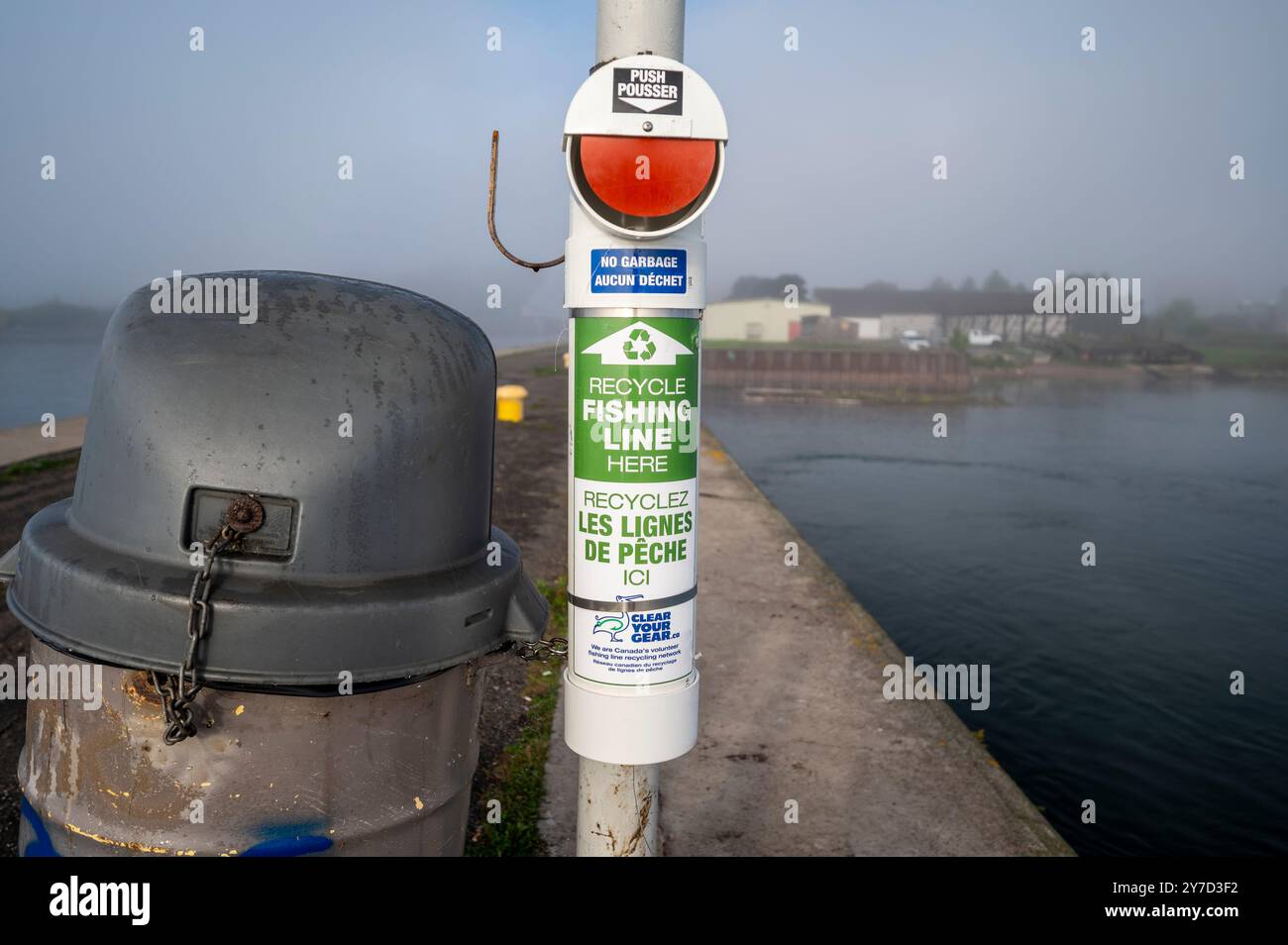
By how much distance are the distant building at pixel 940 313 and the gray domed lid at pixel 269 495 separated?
8414cm

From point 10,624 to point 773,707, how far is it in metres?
4.97

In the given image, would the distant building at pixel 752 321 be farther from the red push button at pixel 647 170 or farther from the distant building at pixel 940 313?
the red push button at pixel 647 170

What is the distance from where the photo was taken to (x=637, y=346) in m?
2.40

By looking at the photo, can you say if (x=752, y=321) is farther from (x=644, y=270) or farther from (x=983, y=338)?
(x=644, y=270)

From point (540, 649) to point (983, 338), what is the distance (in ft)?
284

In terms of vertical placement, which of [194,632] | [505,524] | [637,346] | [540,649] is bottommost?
[505,524]

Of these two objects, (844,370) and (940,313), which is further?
(940,313)

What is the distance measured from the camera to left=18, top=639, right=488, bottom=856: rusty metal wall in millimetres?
2164

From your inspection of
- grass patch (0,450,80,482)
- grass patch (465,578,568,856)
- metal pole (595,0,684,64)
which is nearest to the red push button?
metal pole (595,0,684,64)

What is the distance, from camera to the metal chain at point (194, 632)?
2008 millimetres

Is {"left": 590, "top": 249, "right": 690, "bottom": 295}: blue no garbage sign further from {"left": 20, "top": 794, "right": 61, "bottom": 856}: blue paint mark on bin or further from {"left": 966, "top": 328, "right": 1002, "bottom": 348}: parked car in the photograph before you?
{"left": 966, "top": 328, "right": 1002, "bottom": 348}: parked car

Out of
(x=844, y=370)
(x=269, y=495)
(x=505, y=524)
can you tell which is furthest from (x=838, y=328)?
(x=269, y=495)
